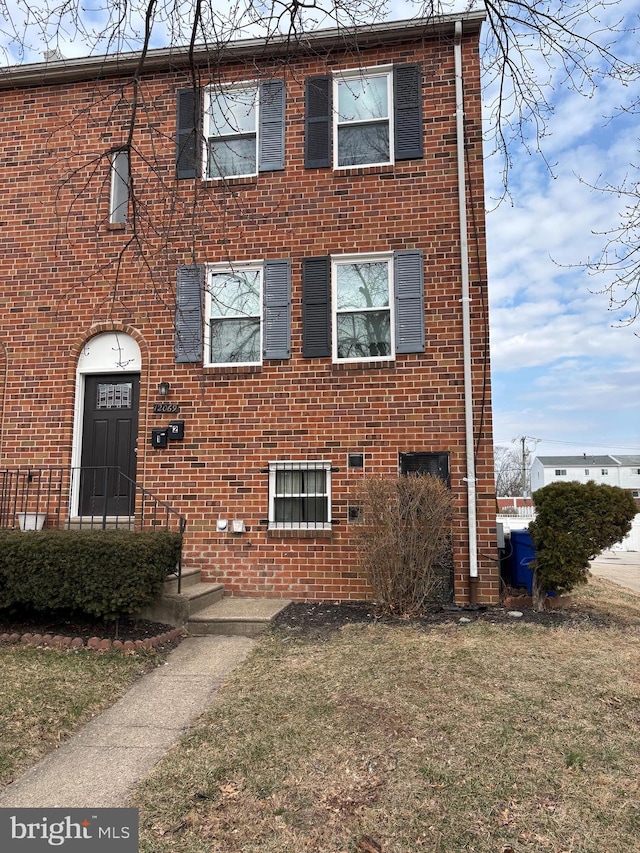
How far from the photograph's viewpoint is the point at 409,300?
305 inches

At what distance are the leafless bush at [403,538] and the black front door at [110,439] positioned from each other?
3481 millimetres

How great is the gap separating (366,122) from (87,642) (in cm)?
723

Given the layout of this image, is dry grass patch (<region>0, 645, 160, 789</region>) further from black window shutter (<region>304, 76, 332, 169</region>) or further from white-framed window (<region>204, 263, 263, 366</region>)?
black window shutter (<region>304, 76, 332, 169</region>)

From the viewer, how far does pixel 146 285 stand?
27.1 ft

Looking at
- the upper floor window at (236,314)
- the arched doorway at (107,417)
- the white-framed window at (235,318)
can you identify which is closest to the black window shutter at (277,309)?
the upper floor window at (236,314)

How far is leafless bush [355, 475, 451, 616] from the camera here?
20.7ft

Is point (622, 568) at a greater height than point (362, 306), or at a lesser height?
lesser

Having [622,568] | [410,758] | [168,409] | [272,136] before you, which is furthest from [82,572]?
[622,568]

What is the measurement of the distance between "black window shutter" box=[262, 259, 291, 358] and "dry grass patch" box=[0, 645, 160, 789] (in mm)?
4153

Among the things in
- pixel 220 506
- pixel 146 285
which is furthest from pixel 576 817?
pixel 146 285

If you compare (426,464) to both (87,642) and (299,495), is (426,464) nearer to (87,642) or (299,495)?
(299,495)

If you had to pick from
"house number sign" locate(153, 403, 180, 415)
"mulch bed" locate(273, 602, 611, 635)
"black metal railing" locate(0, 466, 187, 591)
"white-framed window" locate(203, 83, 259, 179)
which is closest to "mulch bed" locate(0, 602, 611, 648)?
"mulch bed" locate(273, 602, 611, 635)

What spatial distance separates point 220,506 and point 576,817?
565 cm

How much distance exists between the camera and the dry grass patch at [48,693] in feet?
11.9
